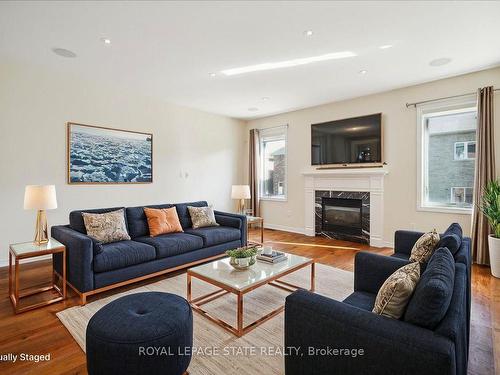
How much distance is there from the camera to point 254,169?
6.60 m

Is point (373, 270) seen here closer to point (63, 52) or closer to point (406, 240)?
point (406, 240)

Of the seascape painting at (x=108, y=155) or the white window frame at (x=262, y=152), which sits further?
the white window frame at (x=262, y=152)

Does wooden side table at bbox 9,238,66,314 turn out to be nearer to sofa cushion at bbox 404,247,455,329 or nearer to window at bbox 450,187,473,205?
sofa cushion at bbox 404,247,455,329

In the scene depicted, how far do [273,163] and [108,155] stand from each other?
3.66 metres

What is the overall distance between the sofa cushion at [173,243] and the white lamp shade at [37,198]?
3.45ft

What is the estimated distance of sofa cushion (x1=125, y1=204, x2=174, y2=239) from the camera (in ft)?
11.6

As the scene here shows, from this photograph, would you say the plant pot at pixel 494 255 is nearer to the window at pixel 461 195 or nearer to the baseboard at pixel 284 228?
the window at pixel 461 195

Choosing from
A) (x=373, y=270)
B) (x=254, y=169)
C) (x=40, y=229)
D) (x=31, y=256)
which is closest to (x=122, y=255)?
(x=31, y=256)

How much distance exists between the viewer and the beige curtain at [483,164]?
3.64 metres

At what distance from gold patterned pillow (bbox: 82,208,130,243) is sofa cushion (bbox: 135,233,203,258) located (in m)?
0.26

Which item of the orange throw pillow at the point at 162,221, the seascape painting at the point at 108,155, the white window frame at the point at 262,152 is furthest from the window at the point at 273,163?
the orange throw pillow at the point at 162,221

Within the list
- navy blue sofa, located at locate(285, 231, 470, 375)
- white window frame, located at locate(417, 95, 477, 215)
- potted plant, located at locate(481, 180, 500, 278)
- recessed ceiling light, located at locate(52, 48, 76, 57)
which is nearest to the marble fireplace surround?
white window frame, located at locate(417, 95, 477, 215)

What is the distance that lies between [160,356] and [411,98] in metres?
4.97

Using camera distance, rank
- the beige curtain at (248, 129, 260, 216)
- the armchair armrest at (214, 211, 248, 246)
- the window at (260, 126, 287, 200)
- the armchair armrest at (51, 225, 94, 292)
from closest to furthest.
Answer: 1. the armchair armrest at (51, 225, 94, 292)
2. the armchair armrest at (214, 211, 248, 246)
3. the window at (260, 126, 287, 200)
4. the beige curtain at (248, 129, 260, 216)
